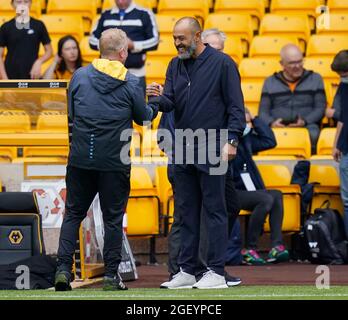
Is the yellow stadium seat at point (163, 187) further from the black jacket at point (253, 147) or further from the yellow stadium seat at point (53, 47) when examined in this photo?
the yellow stadium seat at point (53, 47)

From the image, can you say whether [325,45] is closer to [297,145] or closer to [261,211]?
[297,145]

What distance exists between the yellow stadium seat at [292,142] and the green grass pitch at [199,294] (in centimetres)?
431

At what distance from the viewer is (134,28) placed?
15.1 meters

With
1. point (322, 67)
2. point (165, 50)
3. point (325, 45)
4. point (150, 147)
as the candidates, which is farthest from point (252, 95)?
point (150, 147)

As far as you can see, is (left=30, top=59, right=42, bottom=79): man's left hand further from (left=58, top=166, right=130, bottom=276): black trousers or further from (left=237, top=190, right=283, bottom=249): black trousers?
(left=58, top=166, right=130, bottom=276): black trousers

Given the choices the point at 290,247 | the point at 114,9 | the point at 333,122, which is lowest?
the point at 290,247

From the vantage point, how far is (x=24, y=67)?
50.6 ft

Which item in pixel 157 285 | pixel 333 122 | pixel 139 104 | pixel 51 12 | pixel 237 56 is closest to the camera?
pixel 139 104

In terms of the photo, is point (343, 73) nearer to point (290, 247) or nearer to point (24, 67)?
point (290, 247)

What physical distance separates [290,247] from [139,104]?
4.51 metres

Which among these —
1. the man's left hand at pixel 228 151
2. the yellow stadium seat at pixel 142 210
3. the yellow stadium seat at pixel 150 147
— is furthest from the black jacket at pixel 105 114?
the yellow stadium seat at pixel 150 147

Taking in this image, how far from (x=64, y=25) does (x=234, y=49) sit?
2.34m
